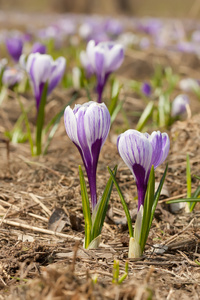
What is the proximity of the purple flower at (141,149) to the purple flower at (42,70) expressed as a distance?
111 cm

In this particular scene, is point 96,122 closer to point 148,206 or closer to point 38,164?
point 148,206

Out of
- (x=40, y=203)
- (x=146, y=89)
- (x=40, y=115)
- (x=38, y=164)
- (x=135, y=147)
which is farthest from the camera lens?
(x=146, y=89)

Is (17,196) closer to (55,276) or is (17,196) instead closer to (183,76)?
(55,276)

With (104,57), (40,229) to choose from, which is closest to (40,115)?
(104,57)

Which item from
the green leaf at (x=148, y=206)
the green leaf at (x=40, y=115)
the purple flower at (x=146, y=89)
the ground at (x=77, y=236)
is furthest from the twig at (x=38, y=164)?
the purple flower at (x=146, y=89)

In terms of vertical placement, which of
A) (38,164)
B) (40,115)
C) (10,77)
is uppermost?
(10,77)

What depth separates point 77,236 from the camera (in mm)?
1616

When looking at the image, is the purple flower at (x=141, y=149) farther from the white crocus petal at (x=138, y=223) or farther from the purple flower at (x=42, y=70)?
the purple flower at (x=42, y=70)

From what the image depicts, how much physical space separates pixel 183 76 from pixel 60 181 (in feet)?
13.0

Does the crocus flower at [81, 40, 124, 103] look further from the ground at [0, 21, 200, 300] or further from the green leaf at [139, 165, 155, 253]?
the green leaf at [139, 165, 155, 253]

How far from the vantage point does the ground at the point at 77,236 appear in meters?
1.10

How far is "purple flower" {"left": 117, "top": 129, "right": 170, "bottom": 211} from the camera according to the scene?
1.32 meters

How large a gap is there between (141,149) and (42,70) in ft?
3.88

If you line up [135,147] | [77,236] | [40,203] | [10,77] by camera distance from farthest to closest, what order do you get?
1. [10,77]
2. [40,203]
3. [77,236]
4. [135,147]
